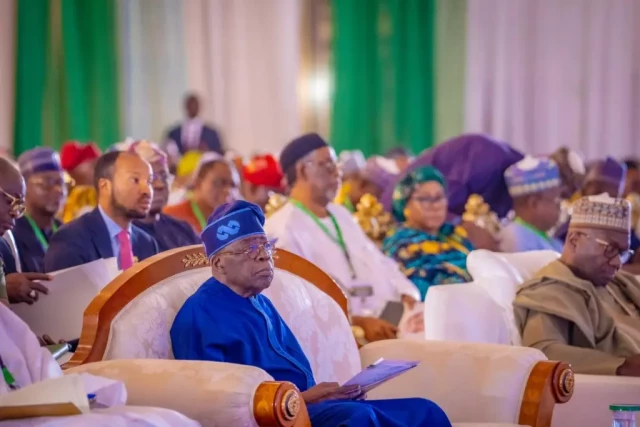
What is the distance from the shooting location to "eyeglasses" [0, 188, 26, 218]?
3361 millimetres


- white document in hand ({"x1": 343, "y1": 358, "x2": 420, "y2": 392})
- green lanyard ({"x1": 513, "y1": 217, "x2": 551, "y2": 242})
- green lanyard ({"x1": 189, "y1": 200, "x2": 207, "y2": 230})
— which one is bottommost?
green lanyard ({"x1": 513, "y1": 217, "x2": 551, "y2": 242})

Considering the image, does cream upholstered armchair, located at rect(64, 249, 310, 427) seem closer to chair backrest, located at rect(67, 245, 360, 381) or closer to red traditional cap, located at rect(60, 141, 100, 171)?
chair backrest, located at rect(67, 245, 360, 381)

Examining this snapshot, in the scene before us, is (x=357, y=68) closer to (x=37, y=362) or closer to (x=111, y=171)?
(x=111, y=171)

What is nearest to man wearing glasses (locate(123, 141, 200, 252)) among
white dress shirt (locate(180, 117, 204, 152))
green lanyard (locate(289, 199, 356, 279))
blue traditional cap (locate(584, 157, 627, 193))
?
green lanyard (locate(289, 199, 356, 279))

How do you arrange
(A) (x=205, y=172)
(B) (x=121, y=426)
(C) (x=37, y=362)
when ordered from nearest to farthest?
(B) (x=121, y=426) < (C) (x=37, y=362) < (A) (x=205, y=172)

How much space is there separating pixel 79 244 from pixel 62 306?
46 centimetres

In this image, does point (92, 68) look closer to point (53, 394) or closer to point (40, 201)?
point (40, 201)

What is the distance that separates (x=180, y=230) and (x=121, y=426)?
2.50 metres

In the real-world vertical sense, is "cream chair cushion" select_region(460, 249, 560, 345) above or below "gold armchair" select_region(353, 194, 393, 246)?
above

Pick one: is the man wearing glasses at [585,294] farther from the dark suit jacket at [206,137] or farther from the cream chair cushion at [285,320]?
the dark suit jacket at [206,137]

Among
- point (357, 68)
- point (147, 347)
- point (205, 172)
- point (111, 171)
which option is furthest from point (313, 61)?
point (147, 347)

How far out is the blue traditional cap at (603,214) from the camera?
4.12m

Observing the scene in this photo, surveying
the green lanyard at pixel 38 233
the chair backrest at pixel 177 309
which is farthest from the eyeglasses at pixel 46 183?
the chair backrest at pixel 177 309

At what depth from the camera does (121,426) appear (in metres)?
2.59
